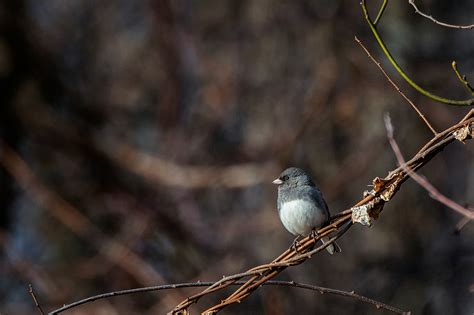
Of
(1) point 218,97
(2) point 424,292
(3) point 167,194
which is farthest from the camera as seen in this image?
(1) point 218,97

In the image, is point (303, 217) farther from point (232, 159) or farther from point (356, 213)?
point (232, 159)

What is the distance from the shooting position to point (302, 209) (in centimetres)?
317

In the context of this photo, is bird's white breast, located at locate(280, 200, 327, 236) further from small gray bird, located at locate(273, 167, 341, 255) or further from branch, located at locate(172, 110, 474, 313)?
branch, located at locate(172, 110, 474, 313)

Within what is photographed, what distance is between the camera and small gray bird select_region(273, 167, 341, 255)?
124 inches

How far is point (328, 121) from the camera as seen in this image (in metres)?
6.87

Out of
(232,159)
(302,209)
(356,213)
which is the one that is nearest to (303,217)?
(302,209)

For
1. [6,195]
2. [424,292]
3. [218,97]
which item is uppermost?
[218,97]

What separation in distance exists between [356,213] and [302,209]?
1020mm

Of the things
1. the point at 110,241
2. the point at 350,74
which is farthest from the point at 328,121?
the point at 110,241

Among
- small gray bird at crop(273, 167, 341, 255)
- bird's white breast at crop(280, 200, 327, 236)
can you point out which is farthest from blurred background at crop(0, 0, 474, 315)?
bird's white breast at crop(280, 200, 327, 236)

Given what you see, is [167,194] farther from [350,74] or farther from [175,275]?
[350,74]

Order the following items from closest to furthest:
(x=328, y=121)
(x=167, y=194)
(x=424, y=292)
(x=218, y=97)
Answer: (x=424, y=292)
(x=328, y=121)
(x=167, y=194)
(x=218, y=97)

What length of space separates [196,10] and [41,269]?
3646mm

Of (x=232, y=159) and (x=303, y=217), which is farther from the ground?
(x=232, y=159)
